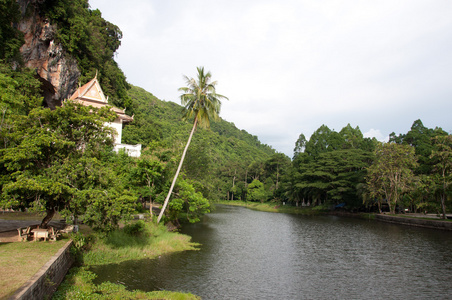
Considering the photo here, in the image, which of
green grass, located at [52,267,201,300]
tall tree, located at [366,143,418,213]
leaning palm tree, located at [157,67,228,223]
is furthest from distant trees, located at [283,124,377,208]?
green grass, located at [52,267,201,300]

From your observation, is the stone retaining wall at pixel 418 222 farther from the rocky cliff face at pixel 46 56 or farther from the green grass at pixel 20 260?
the rocky cliff face at pixel 46 56

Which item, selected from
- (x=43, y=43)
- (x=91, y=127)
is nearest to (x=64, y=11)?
(x=43, y=43)

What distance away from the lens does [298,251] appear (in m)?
21.7

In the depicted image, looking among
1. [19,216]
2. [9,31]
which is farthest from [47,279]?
[9,31]

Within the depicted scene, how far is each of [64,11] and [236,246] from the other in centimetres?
3042

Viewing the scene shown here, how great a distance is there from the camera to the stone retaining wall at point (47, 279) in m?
7.12

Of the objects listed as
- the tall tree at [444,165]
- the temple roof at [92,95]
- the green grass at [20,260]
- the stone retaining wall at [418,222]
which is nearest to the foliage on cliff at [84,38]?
the temple roof at [92,95]

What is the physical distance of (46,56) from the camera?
31.5 m

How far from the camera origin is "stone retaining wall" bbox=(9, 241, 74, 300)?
7.12 metres

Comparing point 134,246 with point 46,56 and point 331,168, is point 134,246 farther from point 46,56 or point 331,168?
point 331,168

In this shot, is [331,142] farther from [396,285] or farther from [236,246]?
[396,285]

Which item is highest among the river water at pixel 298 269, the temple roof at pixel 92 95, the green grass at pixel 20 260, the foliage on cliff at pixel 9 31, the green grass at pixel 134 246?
the foliage on cliff at pixel 9 31

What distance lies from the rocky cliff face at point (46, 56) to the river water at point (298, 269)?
23.0 metres

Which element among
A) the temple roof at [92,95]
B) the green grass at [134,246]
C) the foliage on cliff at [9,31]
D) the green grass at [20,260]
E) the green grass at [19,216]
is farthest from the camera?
the temple roof at [92,95]
